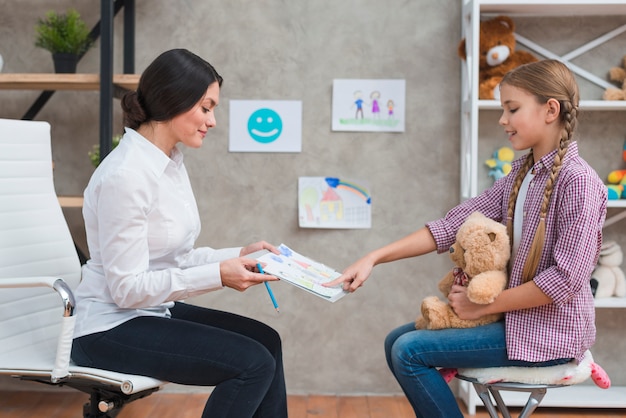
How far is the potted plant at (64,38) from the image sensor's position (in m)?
2.75

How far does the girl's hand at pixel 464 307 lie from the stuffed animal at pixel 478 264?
1 cm

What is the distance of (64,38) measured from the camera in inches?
109

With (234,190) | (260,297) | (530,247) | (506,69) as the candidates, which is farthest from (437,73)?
(530,247)

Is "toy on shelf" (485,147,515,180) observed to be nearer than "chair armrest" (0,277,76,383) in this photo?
No

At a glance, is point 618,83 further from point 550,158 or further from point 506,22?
point 550,158

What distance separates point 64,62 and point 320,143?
40.7 inches

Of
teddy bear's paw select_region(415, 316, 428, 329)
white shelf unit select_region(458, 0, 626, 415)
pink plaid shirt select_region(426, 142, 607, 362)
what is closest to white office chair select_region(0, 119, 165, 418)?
teddy bear's paw select_region(415, 316, 428, 329)

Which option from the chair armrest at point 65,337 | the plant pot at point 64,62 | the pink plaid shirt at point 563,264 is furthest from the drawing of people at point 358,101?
the chair armrest at point 65,337

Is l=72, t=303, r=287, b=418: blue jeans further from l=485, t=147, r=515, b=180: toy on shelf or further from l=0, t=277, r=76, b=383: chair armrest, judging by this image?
l=485, t=147, r=515, b=180: toy on shelf

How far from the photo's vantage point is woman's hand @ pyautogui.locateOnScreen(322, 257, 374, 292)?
1919mm

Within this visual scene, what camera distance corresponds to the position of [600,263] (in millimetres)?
2836

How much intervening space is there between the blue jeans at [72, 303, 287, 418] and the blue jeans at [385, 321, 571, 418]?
1.08 feet

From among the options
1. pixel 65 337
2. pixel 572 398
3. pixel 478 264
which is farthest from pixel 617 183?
pixel 65 337

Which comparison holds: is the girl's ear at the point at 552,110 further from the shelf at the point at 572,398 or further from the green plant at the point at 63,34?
the green plant at the point at 63,34
